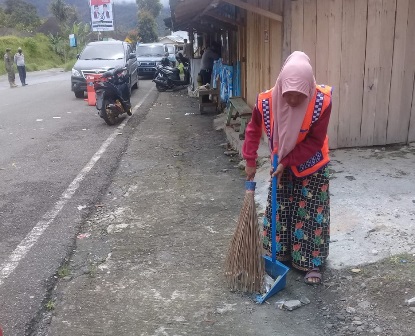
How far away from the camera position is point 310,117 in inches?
121

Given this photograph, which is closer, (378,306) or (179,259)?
(378,306)

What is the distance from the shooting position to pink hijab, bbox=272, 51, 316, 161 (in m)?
2.89

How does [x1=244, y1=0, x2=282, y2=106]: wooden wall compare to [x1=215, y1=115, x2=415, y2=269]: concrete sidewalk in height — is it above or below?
above

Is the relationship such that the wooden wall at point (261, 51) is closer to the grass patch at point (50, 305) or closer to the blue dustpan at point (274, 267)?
the blue dustpan at point (274, 267)

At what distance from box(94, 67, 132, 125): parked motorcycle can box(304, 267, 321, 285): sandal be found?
24.1 feet

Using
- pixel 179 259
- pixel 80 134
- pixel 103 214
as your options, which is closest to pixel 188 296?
pixel 179 259

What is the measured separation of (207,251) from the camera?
3996 mm

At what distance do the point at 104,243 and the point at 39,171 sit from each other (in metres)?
2.89

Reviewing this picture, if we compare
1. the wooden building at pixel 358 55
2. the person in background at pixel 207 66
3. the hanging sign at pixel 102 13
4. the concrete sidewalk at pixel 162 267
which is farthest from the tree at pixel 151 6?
the concrete sidewalk at pixel 162 267

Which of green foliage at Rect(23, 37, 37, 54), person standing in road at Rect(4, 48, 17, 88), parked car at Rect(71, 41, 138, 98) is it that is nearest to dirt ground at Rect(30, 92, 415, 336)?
parked car at Rect(71, 41, 138, 98)

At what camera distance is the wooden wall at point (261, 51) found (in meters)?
6.43

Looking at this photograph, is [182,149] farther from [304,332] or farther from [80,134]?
[304,332]

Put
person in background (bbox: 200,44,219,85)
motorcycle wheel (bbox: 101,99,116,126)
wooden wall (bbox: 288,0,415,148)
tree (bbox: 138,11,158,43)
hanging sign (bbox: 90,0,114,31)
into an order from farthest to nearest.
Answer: tree (bbox: 138,11,158,43), hanging sign (bbox: 90,0,114,31), person in background (bbox: 200,44,219,85), motorcycle wheel (bbox: 101,99,116,126), wooden wall (bbox: 288,0,415,148)

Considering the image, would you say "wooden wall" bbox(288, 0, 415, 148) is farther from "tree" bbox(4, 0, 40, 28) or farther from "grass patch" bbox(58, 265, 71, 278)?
"tree" bbox(4, 0, 40, 28)
